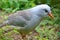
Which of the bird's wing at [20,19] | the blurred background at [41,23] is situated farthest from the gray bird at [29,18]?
the blurred background at [41,23]

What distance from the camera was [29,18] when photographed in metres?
3.29

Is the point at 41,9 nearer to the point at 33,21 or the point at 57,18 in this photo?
the point at 33,21

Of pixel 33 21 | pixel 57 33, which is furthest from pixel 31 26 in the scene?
pixel 57 33

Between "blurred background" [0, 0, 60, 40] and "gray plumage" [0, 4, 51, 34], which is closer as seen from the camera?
"gray plumage" [0, 4, 51, 34]

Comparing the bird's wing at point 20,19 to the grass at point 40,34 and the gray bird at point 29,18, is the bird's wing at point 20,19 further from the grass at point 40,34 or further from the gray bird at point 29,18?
the grass at point 40,34

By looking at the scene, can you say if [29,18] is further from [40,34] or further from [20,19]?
[40,34]

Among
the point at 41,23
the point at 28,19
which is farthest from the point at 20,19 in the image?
the point at 41,23

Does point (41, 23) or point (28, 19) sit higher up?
point (41, 23)

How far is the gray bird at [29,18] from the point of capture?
3.28 meters

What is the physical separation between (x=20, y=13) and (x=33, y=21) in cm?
26

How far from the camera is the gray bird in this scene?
3.28 m

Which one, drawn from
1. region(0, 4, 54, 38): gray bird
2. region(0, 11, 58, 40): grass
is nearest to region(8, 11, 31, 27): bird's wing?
region(0, 4, 54, 38): gray bird

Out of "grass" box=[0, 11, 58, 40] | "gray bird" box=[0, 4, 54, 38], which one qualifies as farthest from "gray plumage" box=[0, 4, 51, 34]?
"grass" box=[0, 11, 58, 40]

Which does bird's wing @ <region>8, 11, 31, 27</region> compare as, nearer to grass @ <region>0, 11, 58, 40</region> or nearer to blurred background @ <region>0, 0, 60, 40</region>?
blurred background @ <region>0, 0, 60, 40</region>
